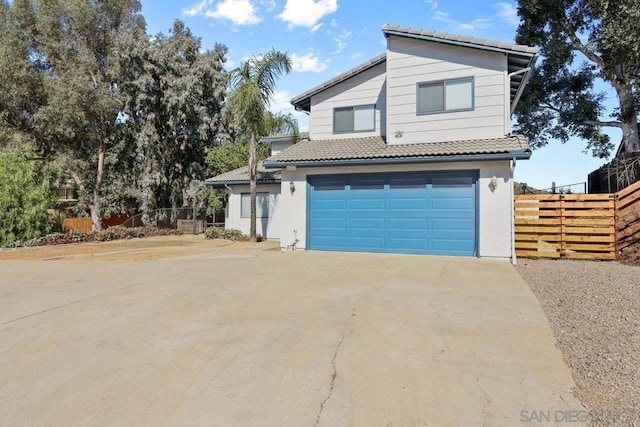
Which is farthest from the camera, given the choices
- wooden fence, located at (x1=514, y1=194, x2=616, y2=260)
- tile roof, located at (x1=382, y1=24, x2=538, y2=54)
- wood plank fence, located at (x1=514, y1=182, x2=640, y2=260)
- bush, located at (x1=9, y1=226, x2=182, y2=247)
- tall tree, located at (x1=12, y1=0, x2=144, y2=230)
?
tall tree, located at (x1=12, y1=0, x2=144, y2=230)

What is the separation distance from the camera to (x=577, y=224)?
36.0ft

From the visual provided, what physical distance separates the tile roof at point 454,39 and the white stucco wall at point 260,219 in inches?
335

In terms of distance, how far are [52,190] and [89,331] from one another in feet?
53.9

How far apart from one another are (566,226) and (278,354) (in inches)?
416

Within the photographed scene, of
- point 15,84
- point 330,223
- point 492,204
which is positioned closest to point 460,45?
point 492,204

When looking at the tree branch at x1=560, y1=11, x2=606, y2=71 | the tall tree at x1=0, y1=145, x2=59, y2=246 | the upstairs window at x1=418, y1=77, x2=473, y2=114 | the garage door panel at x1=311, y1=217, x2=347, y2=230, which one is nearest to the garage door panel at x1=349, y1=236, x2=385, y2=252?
the garage door panel at x1=311, y1=217, x2=347, y2=230

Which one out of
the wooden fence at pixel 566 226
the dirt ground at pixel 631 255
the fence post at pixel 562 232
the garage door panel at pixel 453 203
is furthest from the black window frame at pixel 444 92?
the dirt ground at pixel 631 255

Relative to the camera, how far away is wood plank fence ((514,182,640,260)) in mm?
10602

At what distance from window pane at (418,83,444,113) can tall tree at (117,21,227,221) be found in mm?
15648

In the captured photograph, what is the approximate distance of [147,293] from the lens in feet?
21.2

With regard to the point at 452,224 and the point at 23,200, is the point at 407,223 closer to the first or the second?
the point at 452,224

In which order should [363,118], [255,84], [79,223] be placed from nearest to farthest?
[363,118] < [255,84] < [79,223]

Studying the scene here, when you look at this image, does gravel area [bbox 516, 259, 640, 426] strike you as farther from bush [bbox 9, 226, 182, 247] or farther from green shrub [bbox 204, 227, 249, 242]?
bush [bbox 9, 226, 182, 247]

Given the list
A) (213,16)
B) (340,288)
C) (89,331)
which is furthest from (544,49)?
(89,331)
